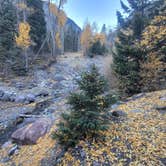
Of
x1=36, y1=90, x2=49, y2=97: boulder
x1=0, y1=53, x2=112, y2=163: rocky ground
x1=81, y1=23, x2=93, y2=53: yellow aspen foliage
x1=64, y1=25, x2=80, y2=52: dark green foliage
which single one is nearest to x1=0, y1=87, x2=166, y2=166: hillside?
x1=0, y1=53, x2=112, y2=163: rocky ground

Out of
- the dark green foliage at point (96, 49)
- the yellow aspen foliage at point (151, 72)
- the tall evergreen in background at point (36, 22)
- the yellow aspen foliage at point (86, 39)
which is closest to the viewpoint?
the yellow aspen foliage at point (151, 72)

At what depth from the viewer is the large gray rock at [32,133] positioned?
7.68 metres

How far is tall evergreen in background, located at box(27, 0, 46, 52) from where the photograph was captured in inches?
974

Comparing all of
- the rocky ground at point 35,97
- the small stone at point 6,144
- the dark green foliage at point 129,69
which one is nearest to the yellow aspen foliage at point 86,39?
the rocky ground at point 35,97

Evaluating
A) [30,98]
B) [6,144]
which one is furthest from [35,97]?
[6,144]

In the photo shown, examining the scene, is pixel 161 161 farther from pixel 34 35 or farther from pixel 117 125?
pixel 34 35

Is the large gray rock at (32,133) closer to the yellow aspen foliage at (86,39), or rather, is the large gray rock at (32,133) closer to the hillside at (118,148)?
the hillside at (118,148)

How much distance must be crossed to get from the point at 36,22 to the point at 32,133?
19721 millimetres

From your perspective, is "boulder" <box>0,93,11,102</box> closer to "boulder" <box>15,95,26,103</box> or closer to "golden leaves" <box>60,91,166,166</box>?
"boulder" <box>15,95,26,103</box>

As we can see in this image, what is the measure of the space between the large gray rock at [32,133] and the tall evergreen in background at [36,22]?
17671 mm

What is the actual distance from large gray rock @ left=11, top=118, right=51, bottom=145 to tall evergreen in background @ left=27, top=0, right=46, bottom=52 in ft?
58.0

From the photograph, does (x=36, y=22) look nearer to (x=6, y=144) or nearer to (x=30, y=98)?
(x=30, y=98)

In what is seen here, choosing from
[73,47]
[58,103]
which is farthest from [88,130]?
[73,47]

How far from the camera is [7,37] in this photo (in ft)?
64.9
